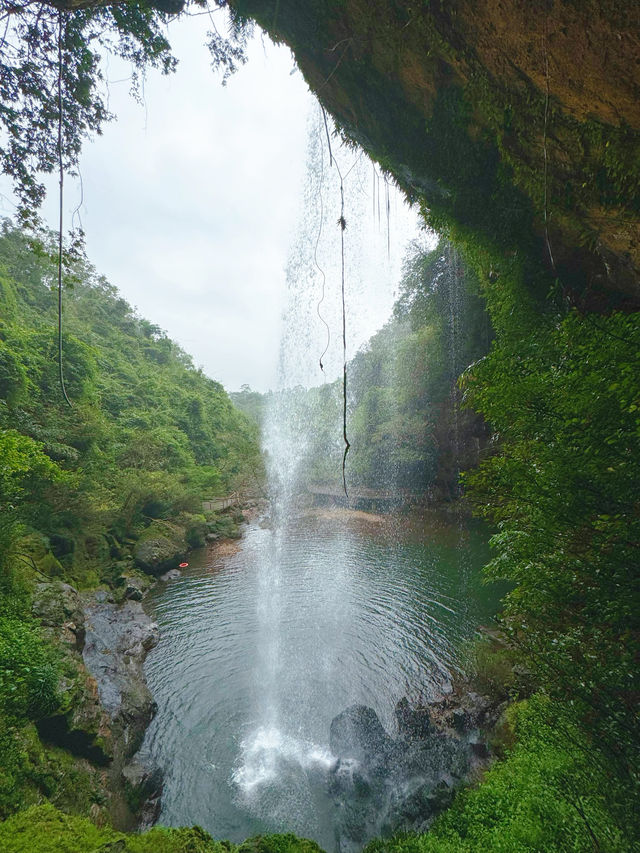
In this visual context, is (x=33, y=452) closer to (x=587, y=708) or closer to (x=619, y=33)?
(x=587, y=708)

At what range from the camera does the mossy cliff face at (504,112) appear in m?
3.38

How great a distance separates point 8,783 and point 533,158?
10219 millimetres

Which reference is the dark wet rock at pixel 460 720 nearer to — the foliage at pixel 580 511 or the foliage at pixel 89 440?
the foliage at pixel 580 511

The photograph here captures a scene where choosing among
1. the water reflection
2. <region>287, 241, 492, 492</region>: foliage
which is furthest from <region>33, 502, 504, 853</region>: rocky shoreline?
<region>287, 241, 492, 492</region>: foliage

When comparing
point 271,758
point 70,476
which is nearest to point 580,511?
point 271,758

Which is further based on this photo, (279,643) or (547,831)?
(279,643)

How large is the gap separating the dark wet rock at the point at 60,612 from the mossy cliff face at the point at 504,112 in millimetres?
10341

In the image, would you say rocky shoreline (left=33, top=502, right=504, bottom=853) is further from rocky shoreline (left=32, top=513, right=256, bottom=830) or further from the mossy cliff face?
the mossy cliff face

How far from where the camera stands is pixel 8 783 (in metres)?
3.60

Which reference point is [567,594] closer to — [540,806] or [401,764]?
[540,806]

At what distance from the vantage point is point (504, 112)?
457cm

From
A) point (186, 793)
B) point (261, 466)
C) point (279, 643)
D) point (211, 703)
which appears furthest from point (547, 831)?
point (261, 466)

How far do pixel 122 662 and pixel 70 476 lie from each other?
214 inches

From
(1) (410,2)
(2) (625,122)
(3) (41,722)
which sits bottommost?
(3) (41,722)
